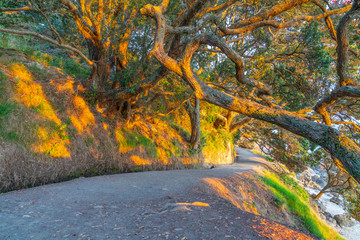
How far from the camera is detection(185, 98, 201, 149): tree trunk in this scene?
38.4 ft

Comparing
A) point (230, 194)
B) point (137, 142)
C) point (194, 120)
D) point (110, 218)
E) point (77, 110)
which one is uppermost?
point (77, 110)

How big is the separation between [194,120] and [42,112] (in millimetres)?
7735

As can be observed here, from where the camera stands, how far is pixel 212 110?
15070 mm

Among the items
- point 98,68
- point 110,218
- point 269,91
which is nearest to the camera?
point 110,218

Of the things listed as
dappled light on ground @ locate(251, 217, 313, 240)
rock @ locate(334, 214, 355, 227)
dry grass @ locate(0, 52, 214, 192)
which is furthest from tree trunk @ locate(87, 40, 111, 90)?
rock @ locate(334, 214, 355, 227)

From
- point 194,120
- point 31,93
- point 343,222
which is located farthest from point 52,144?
point 343,222

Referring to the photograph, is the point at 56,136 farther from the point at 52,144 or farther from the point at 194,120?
the point at 194,120

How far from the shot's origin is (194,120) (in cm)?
1204

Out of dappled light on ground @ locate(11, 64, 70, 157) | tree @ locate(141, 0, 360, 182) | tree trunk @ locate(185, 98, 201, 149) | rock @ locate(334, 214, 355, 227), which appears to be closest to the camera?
tree @ locate(141, 0, 360, 182)

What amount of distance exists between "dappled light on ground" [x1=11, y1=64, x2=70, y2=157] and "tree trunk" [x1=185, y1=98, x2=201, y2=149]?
6.86m

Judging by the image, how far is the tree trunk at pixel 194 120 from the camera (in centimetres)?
1171

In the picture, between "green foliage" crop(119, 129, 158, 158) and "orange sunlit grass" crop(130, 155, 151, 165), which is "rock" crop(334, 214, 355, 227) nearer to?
"green foliage" crop(119, 129, 158, 158)

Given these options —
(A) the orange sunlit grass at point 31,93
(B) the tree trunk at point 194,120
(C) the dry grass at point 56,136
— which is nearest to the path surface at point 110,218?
(C) the dry grass at point 56,136

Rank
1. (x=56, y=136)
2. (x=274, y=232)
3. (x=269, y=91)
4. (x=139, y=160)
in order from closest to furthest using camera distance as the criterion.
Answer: (x=274, y=232) → (x=56, y=136) → (x=269, y=91) → (x=139, y=160)
